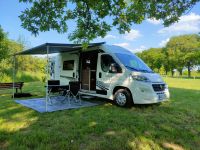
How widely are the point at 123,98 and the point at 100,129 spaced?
9.89 ft

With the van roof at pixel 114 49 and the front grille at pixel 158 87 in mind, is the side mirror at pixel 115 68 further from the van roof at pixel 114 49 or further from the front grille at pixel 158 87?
the front grille at pixel 158 87

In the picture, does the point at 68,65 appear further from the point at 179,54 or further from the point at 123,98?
the point at 179,54

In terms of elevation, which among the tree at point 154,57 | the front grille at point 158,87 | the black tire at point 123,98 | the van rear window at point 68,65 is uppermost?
the tree at point 154,57

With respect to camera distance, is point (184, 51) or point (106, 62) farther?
point (184, 51)

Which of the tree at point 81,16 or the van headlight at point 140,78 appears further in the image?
the van headlight at point 140,78

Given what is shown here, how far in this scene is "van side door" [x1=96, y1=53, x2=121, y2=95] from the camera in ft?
28.5

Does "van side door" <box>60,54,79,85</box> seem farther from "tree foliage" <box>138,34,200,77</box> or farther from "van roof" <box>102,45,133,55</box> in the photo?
"tree foliage" <box>138,34,200,77</box>

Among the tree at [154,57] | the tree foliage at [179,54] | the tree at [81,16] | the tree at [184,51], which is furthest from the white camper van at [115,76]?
the tree at [154,57]

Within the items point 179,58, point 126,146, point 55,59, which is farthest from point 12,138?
point 179,58

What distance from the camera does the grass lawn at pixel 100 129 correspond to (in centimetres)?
443

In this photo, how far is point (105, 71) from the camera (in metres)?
9.00

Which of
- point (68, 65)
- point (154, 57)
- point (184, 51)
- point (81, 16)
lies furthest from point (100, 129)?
point (154, 57)

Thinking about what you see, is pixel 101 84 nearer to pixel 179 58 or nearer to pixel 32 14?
pixel 32 14

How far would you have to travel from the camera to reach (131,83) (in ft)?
26.1
